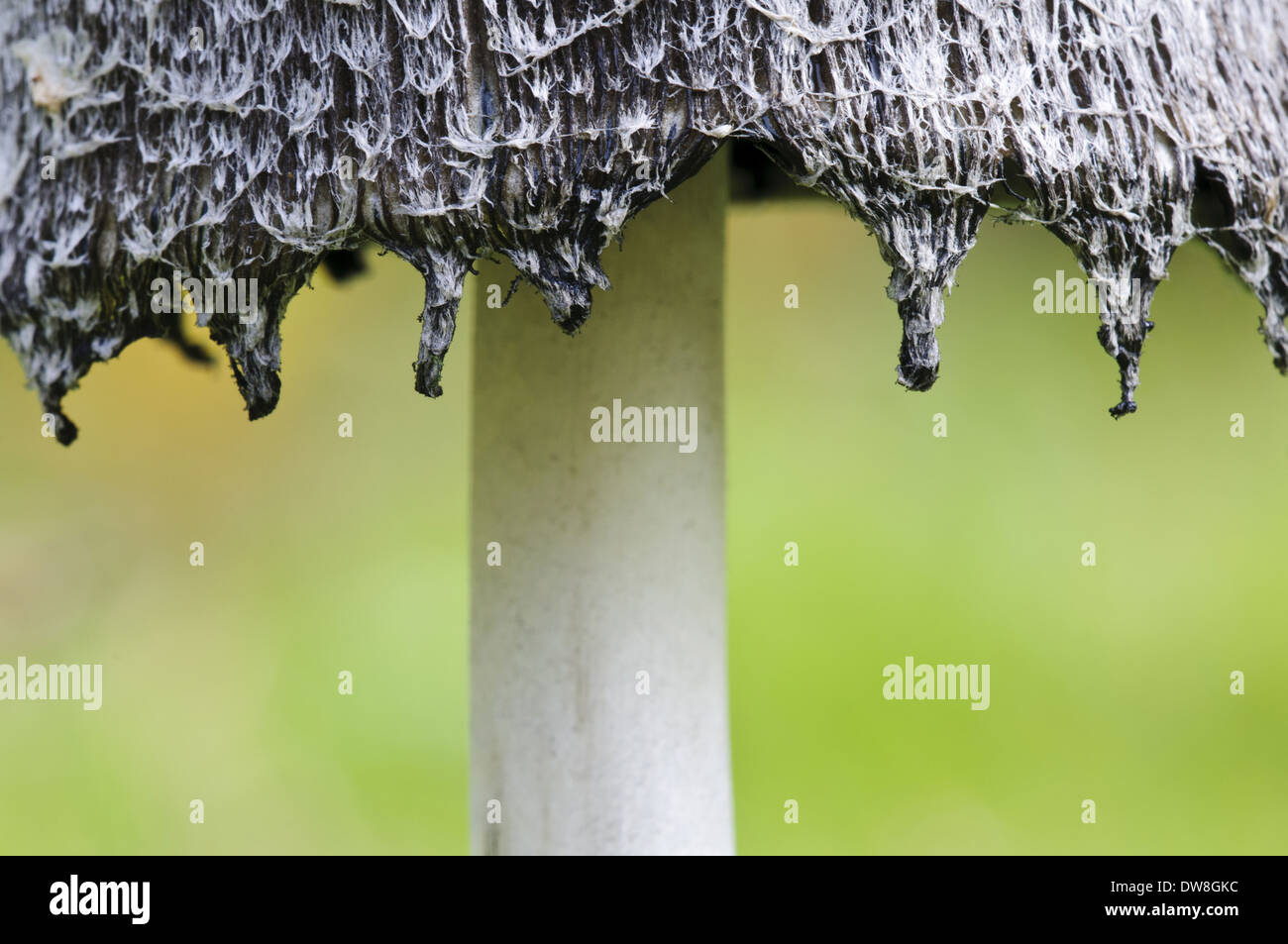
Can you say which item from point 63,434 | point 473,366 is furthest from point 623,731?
point 63,434

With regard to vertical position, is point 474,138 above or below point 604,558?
above

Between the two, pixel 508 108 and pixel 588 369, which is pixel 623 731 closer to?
pixel 588 369

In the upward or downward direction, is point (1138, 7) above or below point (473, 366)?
above

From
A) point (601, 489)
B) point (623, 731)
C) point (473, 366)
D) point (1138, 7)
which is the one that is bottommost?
point (623, 731)

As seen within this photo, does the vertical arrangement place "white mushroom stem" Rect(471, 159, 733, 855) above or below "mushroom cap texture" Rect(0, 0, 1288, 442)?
below

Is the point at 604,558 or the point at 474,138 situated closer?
the point at 474,138
